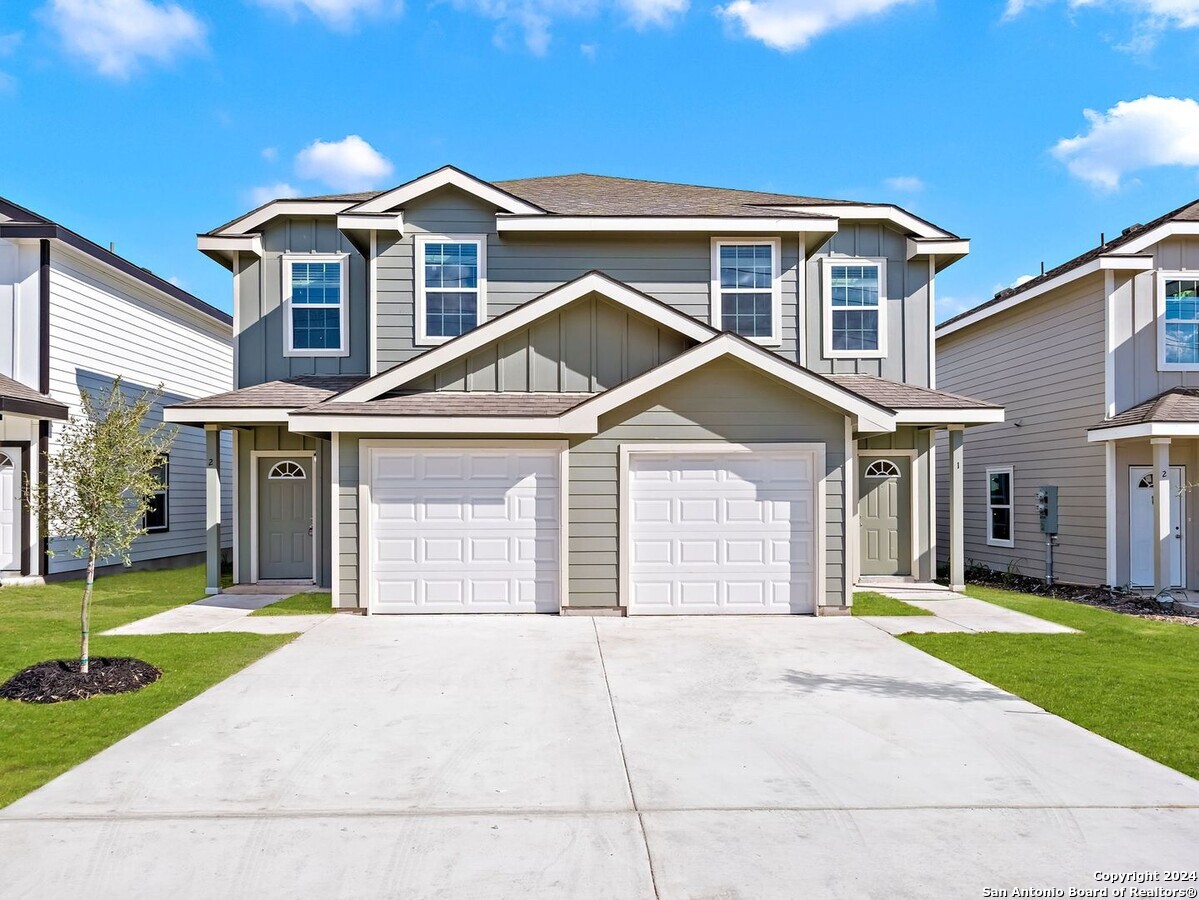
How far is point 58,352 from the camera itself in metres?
13.3

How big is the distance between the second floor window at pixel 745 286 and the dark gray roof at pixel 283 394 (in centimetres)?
628

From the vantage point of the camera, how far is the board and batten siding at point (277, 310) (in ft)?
41.2

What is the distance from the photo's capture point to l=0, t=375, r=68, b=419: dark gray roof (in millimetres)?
11461

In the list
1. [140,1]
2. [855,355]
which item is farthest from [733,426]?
[140,1]

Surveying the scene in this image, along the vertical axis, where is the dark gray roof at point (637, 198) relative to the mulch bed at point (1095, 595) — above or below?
above

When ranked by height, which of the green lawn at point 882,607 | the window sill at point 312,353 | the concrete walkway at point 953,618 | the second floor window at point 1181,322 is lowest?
the concrete walkway at point 953,618

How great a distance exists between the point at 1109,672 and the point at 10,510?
16751 mm

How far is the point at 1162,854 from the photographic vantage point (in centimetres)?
371

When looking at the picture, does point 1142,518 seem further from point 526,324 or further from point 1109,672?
point 526,324

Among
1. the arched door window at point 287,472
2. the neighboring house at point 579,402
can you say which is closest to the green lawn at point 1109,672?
the neighboring house at point 579,402

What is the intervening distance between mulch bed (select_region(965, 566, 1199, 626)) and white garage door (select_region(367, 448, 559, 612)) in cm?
884

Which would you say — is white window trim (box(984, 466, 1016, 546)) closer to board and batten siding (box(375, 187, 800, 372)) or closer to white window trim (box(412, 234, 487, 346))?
board and batten siding (box(375, 187, 800, 372))

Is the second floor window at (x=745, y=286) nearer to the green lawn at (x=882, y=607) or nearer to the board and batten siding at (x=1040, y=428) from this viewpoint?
the green lawn at (x=882, y=607)

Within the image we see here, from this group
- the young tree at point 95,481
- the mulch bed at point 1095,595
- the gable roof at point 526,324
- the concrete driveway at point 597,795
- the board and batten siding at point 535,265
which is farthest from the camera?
the board and batten siding at point 535,265
